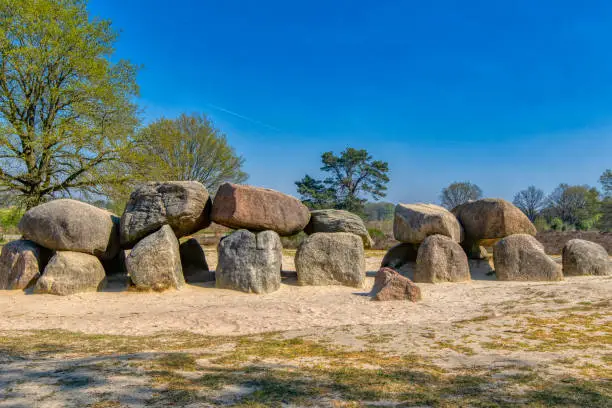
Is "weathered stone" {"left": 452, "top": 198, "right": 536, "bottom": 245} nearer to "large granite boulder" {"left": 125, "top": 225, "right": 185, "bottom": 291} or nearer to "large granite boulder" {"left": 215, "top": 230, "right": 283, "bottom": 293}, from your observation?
"large granite boulder" {"left": 215, "top": 230, "right": 283, "bottom": 293}

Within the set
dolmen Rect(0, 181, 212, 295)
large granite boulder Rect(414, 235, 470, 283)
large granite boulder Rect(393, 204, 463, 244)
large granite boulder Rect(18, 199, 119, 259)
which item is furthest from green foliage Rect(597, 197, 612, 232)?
large granite boulder Rect(18, 199, 119, 259)

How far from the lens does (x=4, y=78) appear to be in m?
14.3

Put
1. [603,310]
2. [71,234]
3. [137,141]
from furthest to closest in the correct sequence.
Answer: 1. [137,141]
2. [71,234]
3. [603,310]

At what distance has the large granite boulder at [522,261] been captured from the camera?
10.5 metres

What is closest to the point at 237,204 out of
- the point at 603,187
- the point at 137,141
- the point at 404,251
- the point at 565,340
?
the point at 404,251

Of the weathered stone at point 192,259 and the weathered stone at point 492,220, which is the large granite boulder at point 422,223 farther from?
the weathered stone at point 192,259

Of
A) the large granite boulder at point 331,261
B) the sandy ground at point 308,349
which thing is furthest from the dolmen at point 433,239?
the large granite boulder at point 331,261

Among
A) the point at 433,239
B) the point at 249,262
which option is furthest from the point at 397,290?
the point at 249,262

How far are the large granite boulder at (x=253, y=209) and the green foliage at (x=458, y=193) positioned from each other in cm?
4328

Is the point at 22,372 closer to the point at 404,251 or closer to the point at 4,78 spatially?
the point at 404,251

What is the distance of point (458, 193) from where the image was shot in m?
50.8

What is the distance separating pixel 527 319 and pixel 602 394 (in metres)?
3.22

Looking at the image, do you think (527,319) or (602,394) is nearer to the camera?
(602,394)

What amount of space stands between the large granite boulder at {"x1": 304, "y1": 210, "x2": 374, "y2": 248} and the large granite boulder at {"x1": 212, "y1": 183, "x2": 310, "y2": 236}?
842mm
